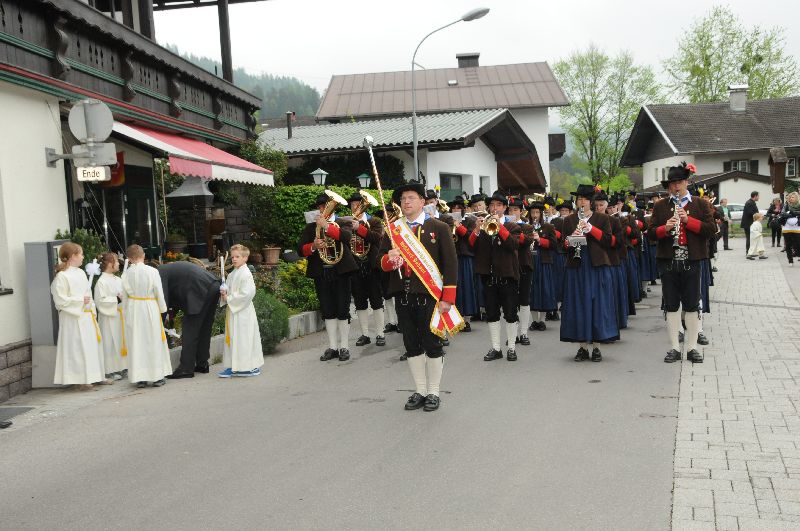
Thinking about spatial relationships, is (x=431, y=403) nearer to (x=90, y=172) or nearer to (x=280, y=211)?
(x=90, y=172)

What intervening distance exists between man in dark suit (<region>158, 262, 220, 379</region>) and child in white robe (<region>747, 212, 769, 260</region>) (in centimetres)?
1883

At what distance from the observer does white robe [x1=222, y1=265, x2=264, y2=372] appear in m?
9.11

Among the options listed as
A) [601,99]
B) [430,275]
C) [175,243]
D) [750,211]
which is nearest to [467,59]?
[601,99]

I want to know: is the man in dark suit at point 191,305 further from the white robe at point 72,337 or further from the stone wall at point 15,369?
the stone wall at point 15,369

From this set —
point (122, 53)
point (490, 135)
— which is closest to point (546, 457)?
point (122, 53)

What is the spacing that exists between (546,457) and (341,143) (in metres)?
19.4

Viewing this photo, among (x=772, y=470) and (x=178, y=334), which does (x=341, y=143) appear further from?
(x=772, y=470)

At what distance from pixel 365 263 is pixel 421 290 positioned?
3945 mm

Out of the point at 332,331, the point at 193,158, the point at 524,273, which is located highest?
the point at 193,158

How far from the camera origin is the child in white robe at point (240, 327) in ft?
29.9

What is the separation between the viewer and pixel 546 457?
18.4ft

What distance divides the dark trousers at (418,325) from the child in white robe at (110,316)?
364cm

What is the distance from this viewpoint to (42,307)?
29.4ft

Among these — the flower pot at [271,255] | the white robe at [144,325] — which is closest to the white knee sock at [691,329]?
the white robe at [144,325]
